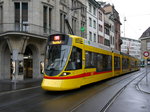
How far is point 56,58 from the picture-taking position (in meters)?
9.54

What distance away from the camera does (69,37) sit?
9938 millimetres

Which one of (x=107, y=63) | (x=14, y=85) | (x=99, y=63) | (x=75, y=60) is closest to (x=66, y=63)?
(x=75, y=60)

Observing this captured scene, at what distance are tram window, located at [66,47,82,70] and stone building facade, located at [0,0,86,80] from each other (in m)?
9.41

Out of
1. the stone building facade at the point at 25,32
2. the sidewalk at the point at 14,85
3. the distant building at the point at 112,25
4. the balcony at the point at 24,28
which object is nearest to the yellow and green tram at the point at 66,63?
the sidewalk at the point at 14,85

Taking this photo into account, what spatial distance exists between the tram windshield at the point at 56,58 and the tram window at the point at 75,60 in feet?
1.16

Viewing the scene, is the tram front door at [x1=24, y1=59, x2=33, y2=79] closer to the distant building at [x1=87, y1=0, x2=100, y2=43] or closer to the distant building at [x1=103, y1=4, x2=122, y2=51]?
the distant building at [x1=87, y1=0, x2=100, y2=43]

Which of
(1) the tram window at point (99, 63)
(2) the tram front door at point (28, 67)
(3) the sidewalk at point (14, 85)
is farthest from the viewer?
(2) the tram front door at point (28, 67)

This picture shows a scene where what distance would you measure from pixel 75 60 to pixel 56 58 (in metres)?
1.14

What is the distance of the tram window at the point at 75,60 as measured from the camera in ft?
31.4

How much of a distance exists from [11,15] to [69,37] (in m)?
12.4

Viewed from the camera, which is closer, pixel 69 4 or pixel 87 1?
pixel 69 4

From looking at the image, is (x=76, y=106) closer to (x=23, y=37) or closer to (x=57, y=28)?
(x=23, y=37)

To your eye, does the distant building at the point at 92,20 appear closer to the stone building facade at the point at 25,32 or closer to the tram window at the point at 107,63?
the stone building facade at the point at 25,32

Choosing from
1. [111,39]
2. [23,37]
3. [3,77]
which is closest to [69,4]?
[23,37]
